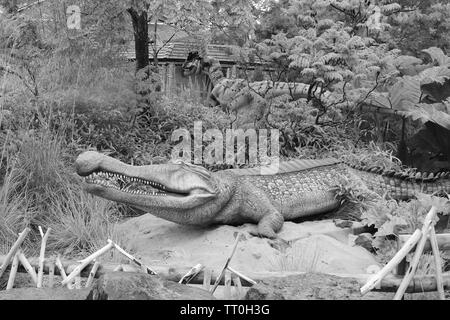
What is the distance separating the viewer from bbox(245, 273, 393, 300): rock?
2.02 metres

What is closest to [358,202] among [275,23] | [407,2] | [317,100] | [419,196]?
[419,196]

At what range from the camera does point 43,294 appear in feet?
7.23

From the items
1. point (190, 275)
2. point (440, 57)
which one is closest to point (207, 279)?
point (190, 275)

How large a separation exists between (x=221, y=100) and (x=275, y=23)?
90.5 inches

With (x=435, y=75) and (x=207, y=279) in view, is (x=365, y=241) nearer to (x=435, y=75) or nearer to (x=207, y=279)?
(x=207, y=279)

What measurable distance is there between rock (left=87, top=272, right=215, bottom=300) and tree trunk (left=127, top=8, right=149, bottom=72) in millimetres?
5684

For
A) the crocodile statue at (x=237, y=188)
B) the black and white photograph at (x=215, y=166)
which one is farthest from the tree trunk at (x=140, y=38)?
the crocodile statue at (x=237, y=188)

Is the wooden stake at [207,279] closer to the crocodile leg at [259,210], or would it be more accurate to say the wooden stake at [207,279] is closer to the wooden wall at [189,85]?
the crocodile leg at [259,210]

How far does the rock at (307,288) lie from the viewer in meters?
2.02

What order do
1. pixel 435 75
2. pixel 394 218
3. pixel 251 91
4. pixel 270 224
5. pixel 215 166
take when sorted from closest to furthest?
pixel 394 218 < pixel 270 224 < pixel 215 166 < pixel 251 91 < pixel 435 75

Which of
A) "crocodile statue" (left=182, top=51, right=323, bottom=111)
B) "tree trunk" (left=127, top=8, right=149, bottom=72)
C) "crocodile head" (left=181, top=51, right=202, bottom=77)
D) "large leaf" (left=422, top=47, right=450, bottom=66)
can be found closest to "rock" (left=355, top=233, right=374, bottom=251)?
"crocodile statue" (left=182, top=51, right=323, bottom=111)

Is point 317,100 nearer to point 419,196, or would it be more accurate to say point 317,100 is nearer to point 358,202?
point 358,202

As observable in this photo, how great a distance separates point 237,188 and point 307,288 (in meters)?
2.72

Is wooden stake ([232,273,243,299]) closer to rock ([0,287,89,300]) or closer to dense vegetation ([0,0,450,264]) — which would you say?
rock ([0,287,89,300])
